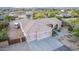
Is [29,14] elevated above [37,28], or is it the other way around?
[29,14]

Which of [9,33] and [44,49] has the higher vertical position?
[9,33]

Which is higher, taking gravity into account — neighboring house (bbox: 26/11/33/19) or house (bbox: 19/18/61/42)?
neighboring house (bbox: 26/11/33/19)

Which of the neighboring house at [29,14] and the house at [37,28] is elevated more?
the neighboring house at [29,14]
